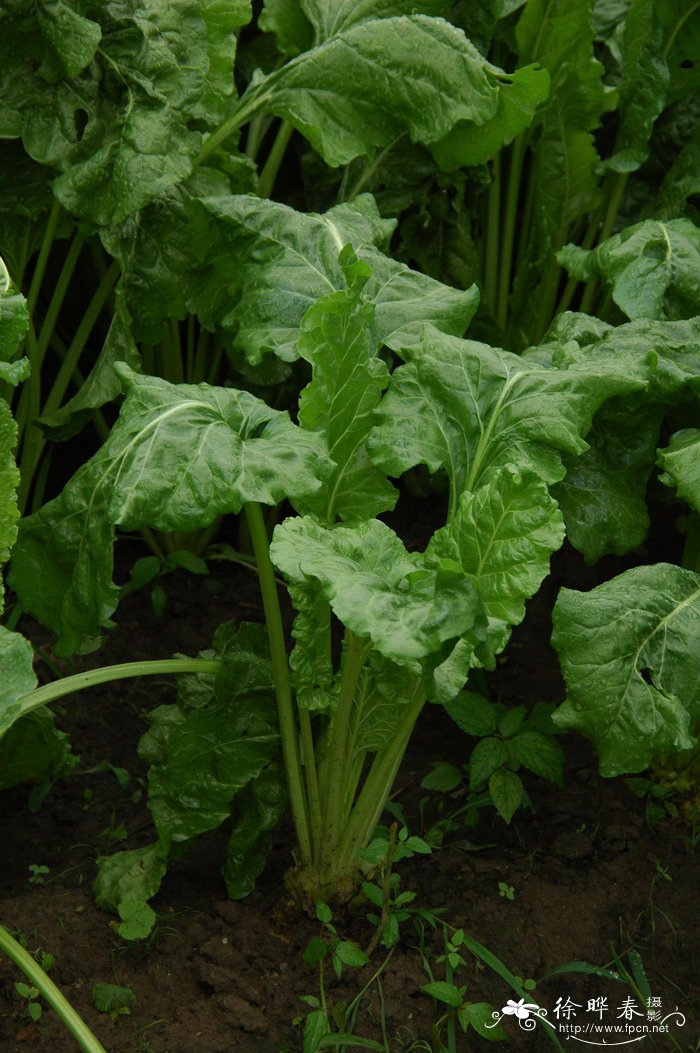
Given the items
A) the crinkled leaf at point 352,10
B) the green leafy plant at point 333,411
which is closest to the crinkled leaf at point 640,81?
the green leafy plant at point 333,411

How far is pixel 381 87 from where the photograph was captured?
2.10m

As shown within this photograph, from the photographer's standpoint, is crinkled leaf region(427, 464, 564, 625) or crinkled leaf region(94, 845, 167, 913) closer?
crinkled leaf region(427, 464, 564, 625)

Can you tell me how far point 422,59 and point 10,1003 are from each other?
5.93 ft

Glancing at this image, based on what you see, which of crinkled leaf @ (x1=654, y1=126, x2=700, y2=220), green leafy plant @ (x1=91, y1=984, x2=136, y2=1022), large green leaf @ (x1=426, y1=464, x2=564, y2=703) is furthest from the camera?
crinkled leaf @ (x1=654, y1=126, x2=700, y2=220)

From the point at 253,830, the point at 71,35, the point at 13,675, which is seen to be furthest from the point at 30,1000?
the point at 71,35

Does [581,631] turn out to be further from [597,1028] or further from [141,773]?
[141,773]

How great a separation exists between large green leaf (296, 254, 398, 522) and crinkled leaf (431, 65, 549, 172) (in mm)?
627

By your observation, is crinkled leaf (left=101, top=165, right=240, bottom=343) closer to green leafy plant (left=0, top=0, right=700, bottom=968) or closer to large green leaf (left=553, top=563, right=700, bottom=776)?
green leafy plant (left=0, top=0, right=700, bottom=968)

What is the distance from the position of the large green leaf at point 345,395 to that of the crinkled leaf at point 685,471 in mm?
Answer: 469

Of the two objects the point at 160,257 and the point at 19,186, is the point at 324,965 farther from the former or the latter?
the point at 19,186

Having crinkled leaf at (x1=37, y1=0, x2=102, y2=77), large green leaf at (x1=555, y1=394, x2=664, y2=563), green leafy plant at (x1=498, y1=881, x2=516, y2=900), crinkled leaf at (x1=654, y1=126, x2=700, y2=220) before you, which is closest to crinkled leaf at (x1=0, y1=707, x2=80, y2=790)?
green leafy plant at (x1=498, y1=881, x2=516, y2=900)

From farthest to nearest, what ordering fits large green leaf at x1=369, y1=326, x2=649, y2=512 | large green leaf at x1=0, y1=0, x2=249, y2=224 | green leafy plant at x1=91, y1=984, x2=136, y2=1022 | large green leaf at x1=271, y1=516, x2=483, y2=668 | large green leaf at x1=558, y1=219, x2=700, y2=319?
large green leaf at x1=558, y1=219, x2=700, y2=319 < large green leaf at x1=0, y1=0, x2=249, y2=224 < large green leaf at x1=369, y1=326, x2=649, y2=512 < green leafy plant at x1=91, y1=984, x2=136, y2=1022 < large green leaf at x1=271, y1=516, x2=483, y2=668

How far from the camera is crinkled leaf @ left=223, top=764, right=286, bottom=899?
1768mm

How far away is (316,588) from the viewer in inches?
61.8
